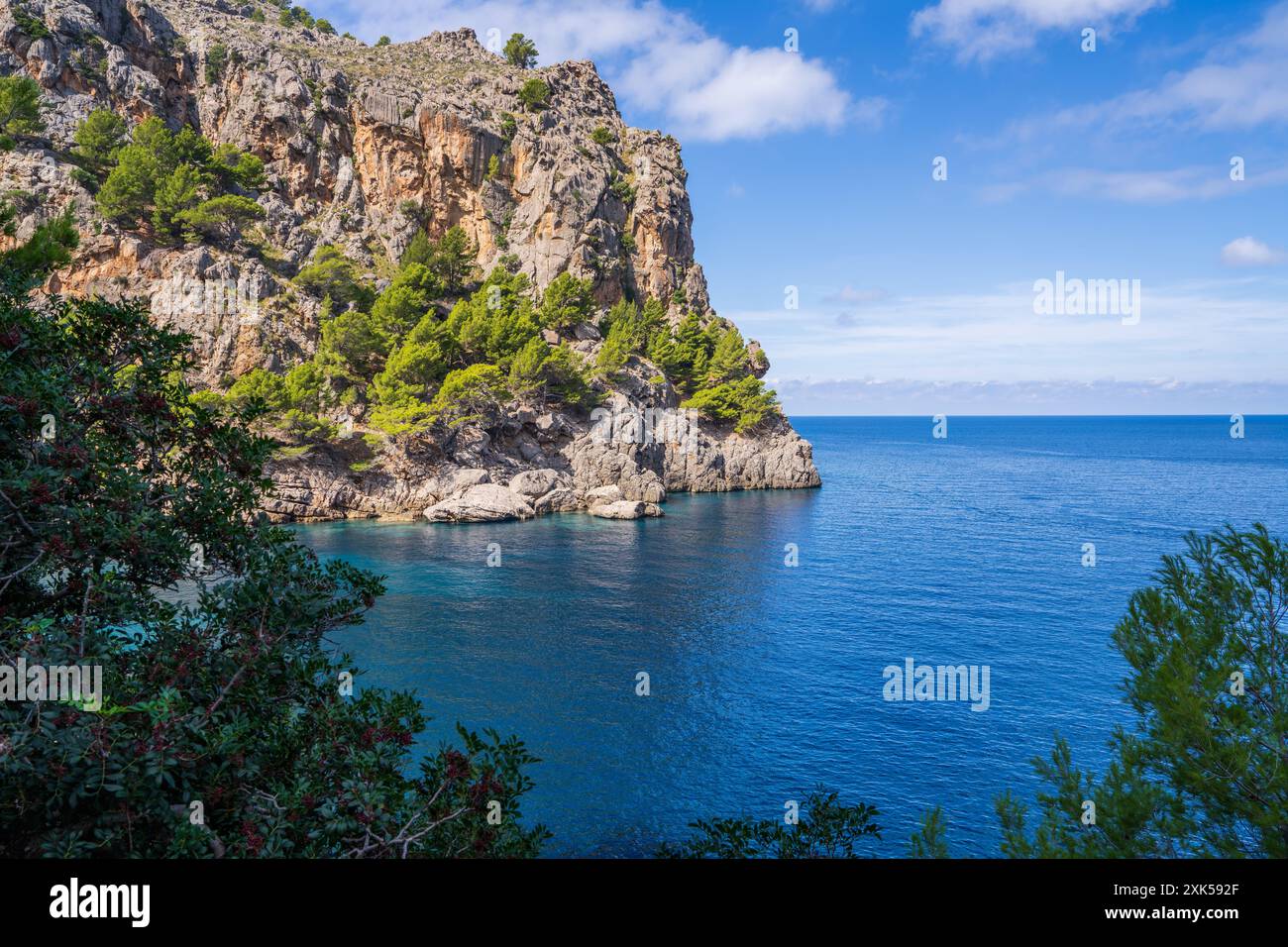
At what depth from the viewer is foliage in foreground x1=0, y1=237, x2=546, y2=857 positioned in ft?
21.5

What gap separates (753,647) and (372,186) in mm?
78711

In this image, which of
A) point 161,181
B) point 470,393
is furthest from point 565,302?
point 161,181

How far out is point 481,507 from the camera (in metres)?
61.5

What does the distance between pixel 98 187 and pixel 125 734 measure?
249ft

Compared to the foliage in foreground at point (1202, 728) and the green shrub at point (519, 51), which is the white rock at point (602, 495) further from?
the green shrub at point (519, 51)

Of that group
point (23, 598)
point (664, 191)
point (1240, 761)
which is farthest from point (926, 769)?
point (664, 191)

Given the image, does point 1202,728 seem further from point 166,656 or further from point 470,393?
point 470,393

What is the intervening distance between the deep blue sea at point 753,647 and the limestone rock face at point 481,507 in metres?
1.47

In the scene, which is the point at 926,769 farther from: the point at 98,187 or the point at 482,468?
the point at 98,187

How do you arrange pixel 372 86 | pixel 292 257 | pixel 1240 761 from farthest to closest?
pixel 372 86 < pixel 292 257 < pixel 1240 761

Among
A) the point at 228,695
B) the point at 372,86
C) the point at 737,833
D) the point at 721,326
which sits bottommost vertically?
the point at 737,833

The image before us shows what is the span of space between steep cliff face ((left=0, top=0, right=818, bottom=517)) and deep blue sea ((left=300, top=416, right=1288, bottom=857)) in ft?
40.6

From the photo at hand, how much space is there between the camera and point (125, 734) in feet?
22.4

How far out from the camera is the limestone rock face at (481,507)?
60.7 metres
